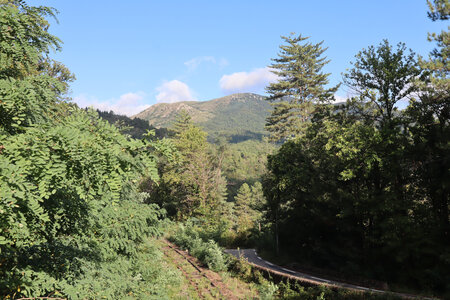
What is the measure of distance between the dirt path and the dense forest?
0.73m

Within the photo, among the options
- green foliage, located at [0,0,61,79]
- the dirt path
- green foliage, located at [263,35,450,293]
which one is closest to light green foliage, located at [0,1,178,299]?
green foliage, located at [0,0,61,79]

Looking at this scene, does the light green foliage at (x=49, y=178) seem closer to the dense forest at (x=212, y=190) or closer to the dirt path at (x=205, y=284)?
the dense forest at (x=212, y=190)

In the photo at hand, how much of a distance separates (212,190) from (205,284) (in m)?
21.3

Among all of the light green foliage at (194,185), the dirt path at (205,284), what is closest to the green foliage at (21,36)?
the dirt path at (205,284)

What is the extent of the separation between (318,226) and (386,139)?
764cm

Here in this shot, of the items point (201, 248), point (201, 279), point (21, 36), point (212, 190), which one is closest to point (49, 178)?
point (21, 36)

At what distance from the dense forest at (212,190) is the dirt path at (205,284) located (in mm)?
734

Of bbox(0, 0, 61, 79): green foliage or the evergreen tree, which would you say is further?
the evergreen tree

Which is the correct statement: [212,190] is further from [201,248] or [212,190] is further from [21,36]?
[21,36]

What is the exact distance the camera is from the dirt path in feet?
49.3

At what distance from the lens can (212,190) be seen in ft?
124

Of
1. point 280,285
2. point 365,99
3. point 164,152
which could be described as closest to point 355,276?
point 280,285

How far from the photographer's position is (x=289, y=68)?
3881cm

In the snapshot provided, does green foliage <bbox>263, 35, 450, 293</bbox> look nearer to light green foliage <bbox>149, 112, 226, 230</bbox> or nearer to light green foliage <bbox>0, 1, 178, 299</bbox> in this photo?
light green foliage <bbox>0, 1, 178, 299</bbox>
